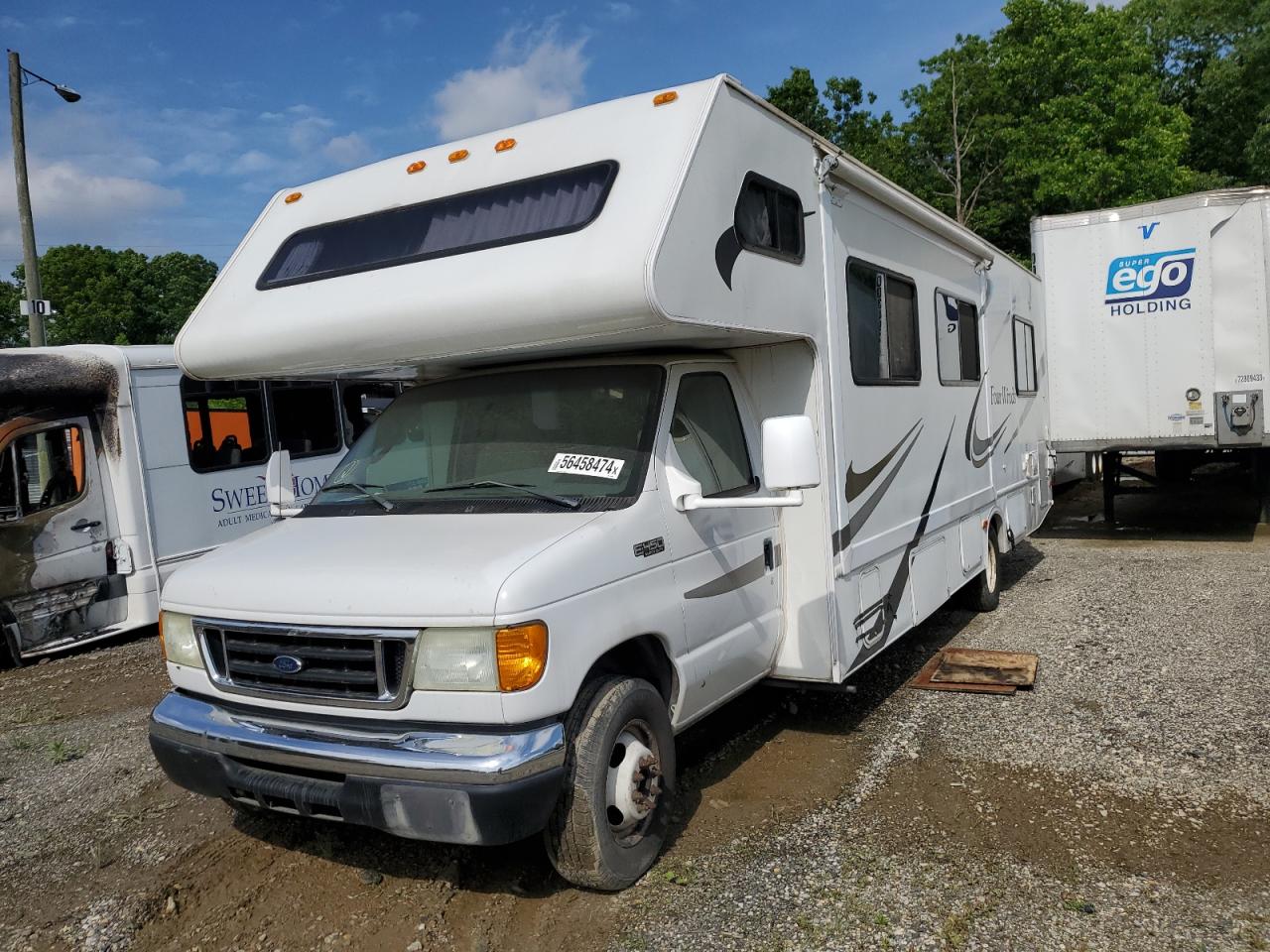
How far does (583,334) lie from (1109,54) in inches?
929

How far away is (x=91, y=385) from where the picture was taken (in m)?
8.70

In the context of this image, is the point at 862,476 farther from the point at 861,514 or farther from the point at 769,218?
the point at 769,218

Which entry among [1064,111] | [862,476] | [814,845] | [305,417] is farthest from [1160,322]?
[1064,111]

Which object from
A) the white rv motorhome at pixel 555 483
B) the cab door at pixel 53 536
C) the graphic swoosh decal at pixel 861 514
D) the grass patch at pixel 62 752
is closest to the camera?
the white rv motorhome at pixel 555 483

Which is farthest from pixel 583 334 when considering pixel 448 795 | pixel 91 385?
pixel 91 385

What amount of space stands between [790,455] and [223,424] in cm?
759

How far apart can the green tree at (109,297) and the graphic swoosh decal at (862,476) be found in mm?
44053

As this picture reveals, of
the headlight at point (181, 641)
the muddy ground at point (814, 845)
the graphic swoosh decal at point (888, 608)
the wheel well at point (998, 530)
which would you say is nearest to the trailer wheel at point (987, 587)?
the wheel well at point (998, 530)

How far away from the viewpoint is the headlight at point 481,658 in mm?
3199

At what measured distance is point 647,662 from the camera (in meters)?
3.99

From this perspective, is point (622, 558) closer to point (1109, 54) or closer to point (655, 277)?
point (655, 277)

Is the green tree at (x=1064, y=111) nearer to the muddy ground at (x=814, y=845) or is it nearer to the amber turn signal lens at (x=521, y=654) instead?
the muddy ground at (x=814, y=845)

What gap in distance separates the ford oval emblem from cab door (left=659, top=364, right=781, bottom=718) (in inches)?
58.5

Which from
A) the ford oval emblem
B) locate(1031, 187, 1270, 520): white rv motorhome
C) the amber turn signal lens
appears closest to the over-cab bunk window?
the amber turn signal lens
